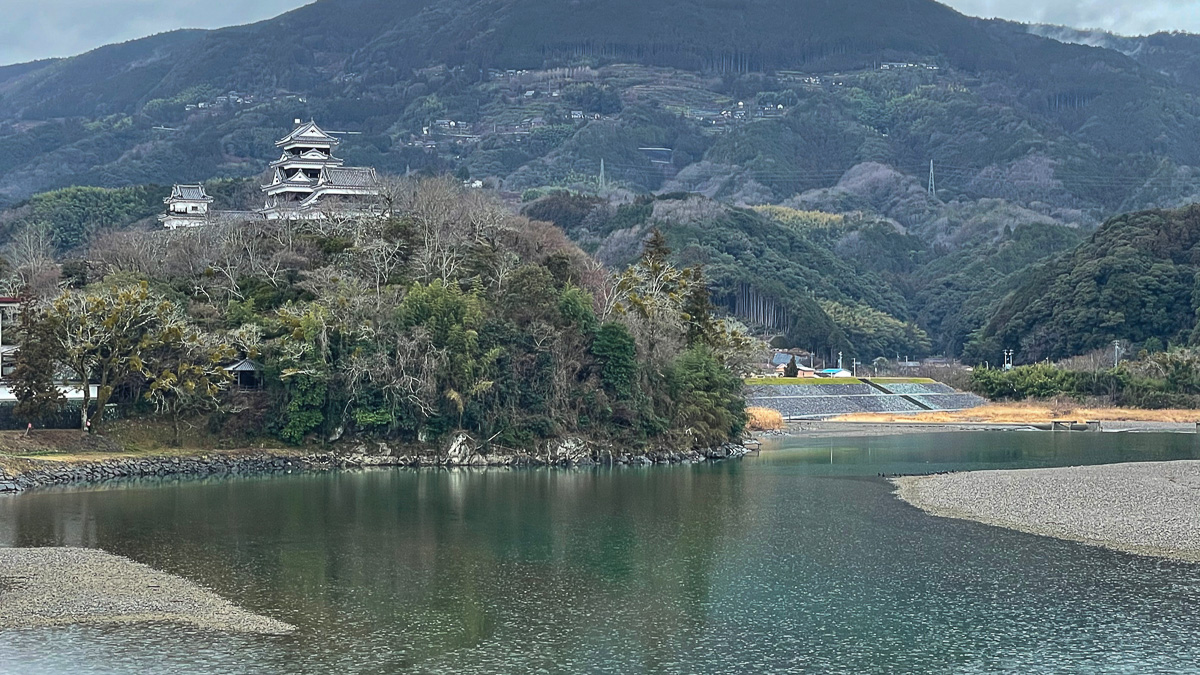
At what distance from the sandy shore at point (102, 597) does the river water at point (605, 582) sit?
655 millimetres

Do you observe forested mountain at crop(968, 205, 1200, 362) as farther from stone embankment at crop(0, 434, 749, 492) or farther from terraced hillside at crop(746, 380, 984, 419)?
stone embankment at crop(0, 434, 749, 492)

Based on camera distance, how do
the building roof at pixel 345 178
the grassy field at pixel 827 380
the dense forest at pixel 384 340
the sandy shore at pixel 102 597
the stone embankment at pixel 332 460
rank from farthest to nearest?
the grassy field at pixel 827 380 → the building roof at pixel 345 178 → the dense forest at pixel 384 340 → the stone embankment at pixel 332 460 → the sandy shore at pixel 102 597

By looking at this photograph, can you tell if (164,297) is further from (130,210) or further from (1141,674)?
(130,210)

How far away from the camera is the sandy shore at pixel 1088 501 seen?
110ft

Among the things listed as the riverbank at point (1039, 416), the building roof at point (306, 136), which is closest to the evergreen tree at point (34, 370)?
the building roof at point (306, 136)

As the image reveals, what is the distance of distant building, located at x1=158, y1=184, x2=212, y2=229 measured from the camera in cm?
8312

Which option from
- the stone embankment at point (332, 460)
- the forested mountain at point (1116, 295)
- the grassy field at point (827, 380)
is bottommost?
the stone embankment at point (332, 460)

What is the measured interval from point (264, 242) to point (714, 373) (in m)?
22.4

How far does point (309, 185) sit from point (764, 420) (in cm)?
2993

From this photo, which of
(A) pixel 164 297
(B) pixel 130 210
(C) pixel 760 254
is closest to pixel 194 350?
(A) pixel 164 297

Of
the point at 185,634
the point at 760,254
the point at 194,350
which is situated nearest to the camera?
the point at 185,634

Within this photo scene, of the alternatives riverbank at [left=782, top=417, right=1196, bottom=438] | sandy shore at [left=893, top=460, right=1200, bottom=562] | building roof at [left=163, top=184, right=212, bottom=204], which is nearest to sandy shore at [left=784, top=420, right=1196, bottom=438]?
riverbank at [left=782, top=417, right=1196, bottom=438]

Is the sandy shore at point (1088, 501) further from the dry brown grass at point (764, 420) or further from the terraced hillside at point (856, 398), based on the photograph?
the terraced hillside at point (856, 398)

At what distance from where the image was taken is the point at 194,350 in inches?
2087
